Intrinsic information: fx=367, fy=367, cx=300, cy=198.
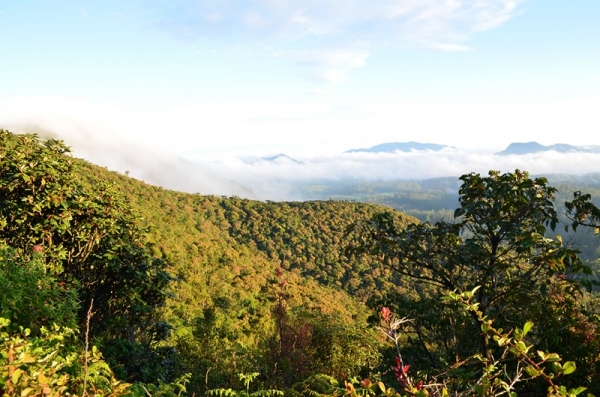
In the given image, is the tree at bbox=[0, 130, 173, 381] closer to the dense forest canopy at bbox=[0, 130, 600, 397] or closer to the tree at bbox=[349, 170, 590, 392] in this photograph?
the dense forest canopy at bbox=[0, 130, 600, 397]

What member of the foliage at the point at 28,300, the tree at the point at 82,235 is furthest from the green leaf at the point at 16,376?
the tree at the point at 82,235

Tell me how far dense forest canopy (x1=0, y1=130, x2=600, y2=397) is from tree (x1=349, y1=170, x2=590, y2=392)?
3cm

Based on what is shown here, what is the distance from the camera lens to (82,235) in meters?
7.73

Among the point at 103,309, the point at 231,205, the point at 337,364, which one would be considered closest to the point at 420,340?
the point at 337,364

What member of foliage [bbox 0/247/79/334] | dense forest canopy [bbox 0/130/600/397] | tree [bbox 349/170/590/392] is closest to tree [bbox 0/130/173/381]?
dense forest canopy [bbox 0/130/600/397]

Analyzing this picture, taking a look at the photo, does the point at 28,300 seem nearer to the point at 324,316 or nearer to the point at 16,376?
the point at 16,376

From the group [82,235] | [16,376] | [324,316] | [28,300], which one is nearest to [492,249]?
[16,376]

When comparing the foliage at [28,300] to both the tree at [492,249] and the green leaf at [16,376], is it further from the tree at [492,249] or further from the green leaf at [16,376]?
the tree at [492,249]

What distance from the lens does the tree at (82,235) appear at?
7293 millimetres

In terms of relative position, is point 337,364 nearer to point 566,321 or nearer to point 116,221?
point 566,321

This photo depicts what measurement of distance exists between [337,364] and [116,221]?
8.28m

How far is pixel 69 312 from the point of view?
4848mm

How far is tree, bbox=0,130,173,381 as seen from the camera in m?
7.29

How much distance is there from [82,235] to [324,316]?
945cm
